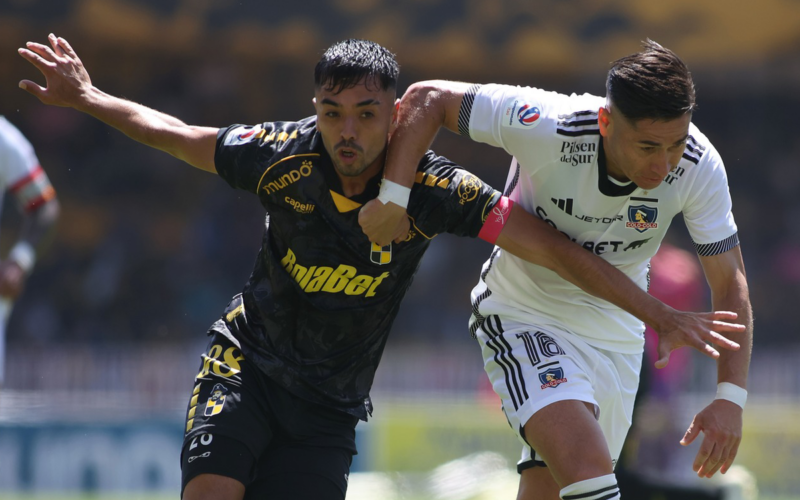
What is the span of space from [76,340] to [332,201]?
11296mm

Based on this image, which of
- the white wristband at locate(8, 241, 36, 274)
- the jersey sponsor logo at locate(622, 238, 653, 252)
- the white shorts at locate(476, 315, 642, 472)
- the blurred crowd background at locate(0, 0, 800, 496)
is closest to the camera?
the white shorts at locate(476, 315, 642, 472)

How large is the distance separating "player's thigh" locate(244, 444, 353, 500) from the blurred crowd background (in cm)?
903

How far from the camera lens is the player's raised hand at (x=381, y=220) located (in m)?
3.78

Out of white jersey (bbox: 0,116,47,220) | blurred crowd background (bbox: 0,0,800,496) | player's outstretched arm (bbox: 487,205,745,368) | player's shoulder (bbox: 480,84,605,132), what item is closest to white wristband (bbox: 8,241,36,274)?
white jersey (bbox: 0,116,47,220)

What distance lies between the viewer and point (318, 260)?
13.0 feet

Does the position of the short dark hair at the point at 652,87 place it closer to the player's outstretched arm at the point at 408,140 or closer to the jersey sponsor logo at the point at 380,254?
the player's outstretched arm at the point at 408,140

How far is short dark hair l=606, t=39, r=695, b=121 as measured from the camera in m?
3.70

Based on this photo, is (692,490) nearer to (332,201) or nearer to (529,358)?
(529,358)

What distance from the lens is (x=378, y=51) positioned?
3.98m

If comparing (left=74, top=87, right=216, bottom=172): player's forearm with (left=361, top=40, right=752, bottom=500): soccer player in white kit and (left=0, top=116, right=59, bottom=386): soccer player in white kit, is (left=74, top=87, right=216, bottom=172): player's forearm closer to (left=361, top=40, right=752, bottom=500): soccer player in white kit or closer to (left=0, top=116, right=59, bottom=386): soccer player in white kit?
(left=361, top=40, right=752, bottom=500): soccer player in white kit

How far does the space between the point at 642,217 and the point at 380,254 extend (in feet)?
3.62

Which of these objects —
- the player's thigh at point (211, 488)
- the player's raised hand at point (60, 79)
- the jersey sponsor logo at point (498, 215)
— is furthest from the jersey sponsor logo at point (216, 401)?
the player's raised hand at point (60, 79)

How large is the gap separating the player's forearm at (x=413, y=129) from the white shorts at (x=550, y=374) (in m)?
0.90

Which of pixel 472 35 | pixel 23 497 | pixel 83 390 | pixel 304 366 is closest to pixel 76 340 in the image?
pixel 83 390
